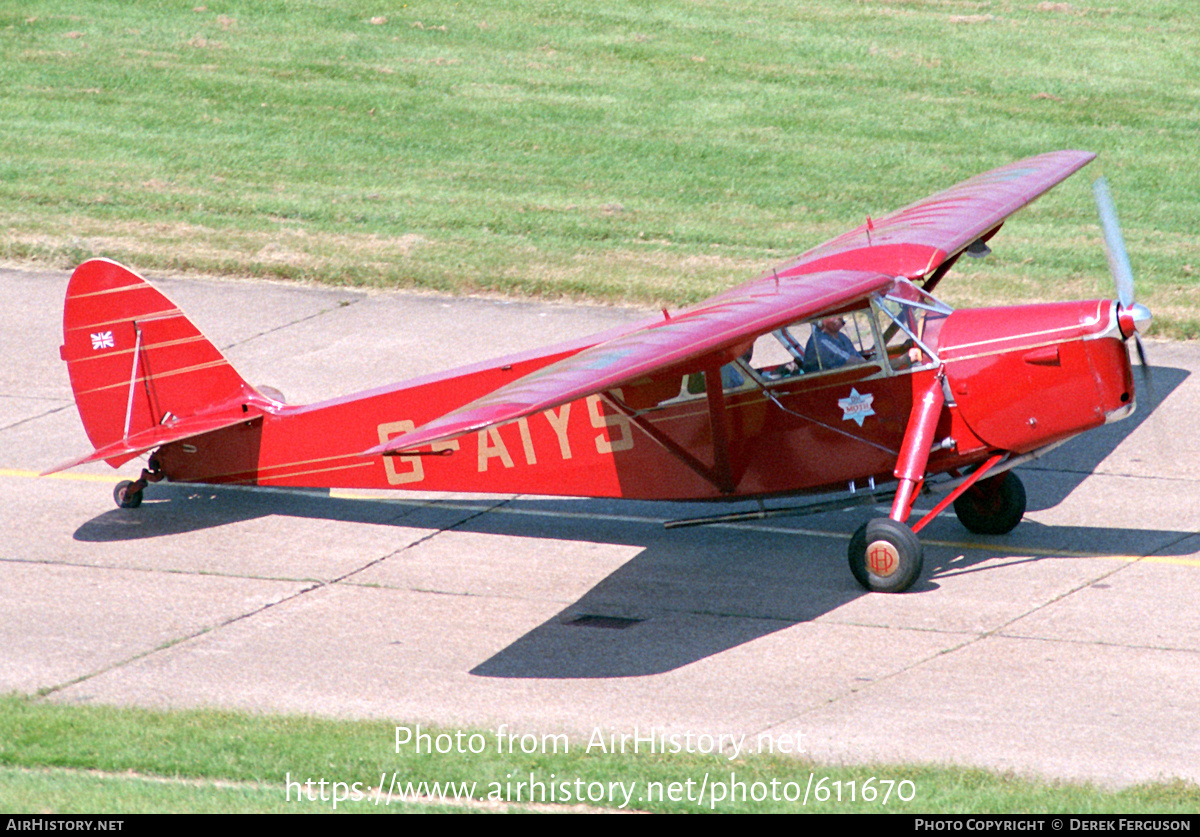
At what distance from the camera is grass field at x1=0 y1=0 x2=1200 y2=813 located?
19.0m

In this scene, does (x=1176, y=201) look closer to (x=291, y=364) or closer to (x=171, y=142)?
(x=291, y=364)

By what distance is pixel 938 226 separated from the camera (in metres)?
12.2

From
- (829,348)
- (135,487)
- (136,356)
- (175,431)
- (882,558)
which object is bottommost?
(882,558)

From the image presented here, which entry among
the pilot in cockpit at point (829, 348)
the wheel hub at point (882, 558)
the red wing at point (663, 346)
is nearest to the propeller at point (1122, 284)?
the red wing at point (663, 346)

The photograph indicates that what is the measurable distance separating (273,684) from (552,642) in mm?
1783

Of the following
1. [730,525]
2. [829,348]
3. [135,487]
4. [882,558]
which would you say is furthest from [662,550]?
[135,487]

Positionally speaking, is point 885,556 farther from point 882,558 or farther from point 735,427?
point 735,427

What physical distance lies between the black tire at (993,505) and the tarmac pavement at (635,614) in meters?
0.17

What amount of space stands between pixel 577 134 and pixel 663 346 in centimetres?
1479

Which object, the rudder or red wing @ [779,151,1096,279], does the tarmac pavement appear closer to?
the rudder

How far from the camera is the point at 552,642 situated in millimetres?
9859

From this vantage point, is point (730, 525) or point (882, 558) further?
point (730, 525)

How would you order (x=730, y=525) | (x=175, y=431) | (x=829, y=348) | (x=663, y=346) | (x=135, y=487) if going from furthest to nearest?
(x=135, y=487) < (x=730, y=525) < (x=175, y=431) < (x=829, y=348) < (x=663, y=346)

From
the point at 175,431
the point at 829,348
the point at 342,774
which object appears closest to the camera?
the point at 342,774
